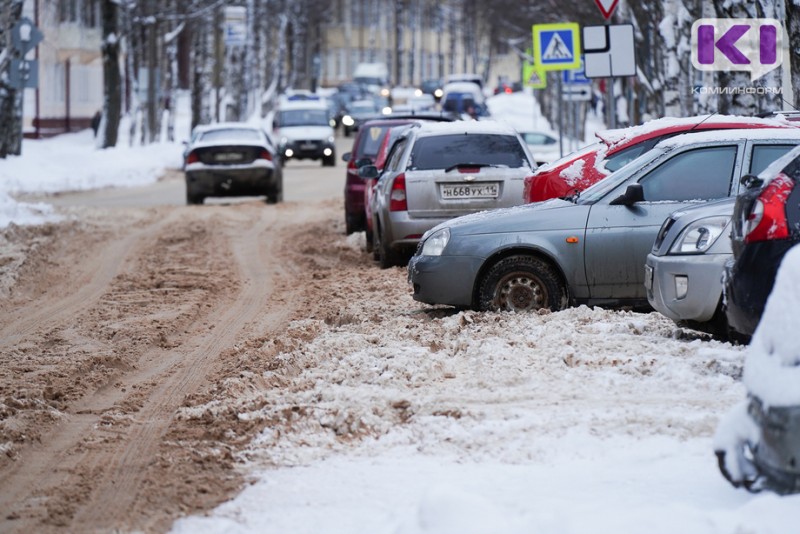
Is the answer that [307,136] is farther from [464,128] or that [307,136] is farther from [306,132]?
[464,128]

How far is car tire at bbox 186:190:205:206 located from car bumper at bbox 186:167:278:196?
0.10 m

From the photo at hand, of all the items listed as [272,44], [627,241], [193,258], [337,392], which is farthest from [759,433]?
[272,44]

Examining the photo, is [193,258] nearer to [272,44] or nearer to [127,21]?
[127,21]

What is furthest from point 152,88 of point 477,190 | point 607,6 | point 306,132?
point 477,190

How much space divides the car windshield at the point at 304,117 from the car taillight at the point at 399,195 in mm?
33323

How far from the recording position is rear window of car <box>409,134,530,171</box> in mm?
15719

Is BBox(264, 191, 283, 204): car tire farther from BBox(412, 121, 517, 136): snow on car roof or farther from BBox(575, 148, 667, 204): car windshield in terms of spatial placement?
BBox(575, 148, 667, 204): car windshield

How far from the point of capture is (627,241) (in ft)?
36.2

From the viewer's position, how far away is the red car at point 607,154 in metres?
13.2

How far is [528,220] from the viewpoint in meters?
11.4

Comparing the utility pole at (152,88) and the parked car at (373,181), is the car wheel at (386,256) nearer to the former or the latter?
the parked car at (373,181)

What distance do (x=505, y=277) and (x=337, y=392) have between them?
3.40 m

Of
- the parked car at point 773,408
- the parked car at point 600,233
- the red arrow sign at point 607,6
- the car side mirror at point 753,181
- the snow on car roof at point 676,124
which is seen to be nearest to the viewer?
the parked car at point 773,408

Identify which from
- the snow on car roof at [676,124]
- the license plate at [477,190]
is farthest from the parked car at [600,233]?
the license plate at [477,190]
